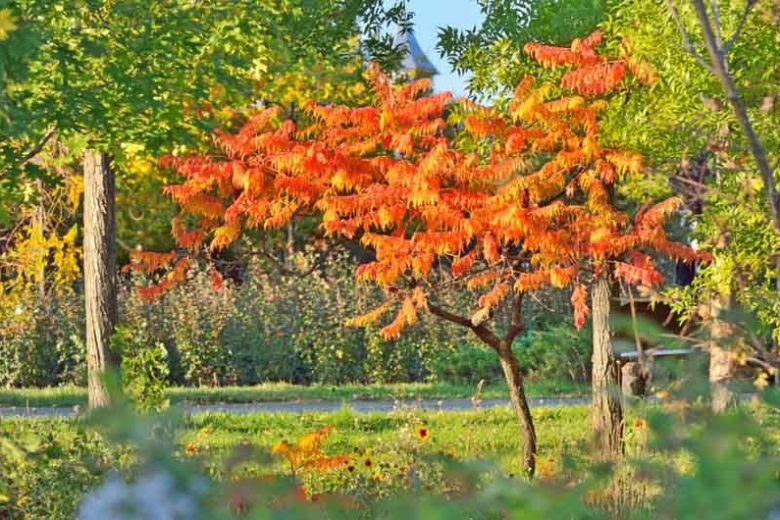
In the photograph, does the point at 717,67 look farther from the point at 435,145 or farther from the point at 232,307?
the point at 232,307

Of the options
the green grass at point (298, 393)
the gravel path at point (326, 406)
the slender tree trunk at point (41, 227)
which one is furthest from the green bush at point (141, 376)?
the slender tree trunk at point (41, 227)

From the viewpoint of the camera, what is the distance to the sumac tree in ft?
30.2

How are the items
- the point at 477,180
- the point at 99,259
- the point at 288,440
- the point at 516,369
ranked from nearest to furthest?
the point at 477,180 → the point at 516,369 → the point at 99,259 → the point at 288,440

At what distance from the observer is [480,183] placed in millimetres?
9414

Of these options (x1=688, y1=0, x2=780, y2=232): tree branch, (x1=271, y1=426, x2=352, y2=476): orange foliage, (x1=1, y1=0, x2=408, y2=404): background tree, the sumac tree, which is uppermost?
(x1=1, y1=0, x2=408, y2=404): background tree

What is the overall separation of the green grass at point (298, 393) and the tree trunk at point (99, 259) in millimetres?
3859

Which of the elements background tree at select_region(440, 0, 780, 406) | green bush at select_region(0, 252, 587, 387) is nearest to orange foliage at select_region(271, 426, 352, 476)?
background tree at select_region(440, 0, 780, 406)

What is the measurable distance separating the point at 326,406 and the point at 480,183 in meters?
7.33

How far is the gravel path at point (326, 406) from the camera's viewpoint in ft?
50.4

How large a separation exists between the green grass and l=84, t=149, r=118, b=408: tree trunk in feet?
12.7

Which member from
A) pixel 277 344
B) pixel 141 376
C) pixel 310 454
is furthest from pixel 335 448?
pixel 277 344

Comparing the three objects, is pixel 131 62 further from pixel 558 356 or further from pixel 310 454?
pixel 558 356

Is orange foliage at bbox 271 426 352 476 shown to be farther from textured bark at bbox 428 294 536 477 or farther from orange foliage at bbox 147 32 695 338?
textured bark at bbox 428 294 536 477

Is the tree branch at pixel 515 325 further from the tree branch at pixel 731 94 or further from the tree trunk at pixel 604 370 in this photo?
the tree branch at pixel 731 94
